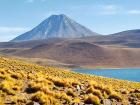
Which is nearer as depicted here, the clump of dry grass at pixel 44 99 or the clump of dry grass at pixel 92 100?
the clump of dry grass at pixel 44 99

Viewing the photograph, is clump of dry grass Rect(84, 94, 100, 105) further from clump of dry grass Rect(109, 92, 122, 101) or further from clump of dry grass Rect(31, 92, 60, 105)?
clump of dry grass Rect(109, 92, 122, 101)

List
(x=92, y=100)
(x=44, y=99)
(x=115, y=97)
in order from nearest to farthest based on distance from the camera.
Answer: (x=44, y=99), (x=92, y=100), (x=115, y=97)

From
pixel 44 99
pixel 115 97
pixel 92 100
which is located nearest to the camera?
pixel 44 99

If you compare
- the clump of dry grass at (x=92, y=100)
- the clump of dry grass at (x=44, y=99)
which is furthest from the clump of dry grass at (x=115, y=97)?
the clump of dry grass at (x=44, y=99)

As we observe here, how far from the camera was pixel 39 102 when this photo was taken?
59.3 feet

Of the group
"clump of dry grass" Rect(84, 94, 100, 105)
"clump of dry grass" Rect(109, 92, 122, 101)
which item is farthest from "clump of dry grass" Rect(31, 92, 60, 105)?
"clump of dry grass" Rect(109, 92, 122, 101)

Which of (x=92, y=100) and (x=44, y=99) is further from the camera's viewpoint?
(x=92, y=100)

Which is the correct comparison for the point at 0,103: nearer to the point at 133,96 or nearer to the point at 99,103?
the point at 99,103

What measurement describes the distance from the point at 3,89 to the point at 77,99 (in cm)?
376

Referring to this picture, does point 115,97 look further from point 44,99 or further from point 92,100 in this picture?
point 44,99

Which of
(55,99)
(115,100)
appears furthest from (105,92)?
(55,99)

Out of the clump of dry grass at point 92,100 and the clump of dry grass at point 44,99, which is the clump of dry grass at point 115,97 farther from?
the clump of dry grass at point 44,99

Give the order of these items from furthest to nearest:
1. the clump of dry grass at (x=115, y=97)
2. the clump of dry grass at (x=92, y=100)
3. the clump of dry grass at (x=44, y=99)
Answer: the clump of dry grass at (x=115, y=97) < the clump of dry grass at (x=92, y=100) < the clump of dry grass at (x=44, y=99)

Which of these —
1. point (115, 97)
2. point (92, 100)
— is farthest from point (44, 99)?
point (115, 97)
